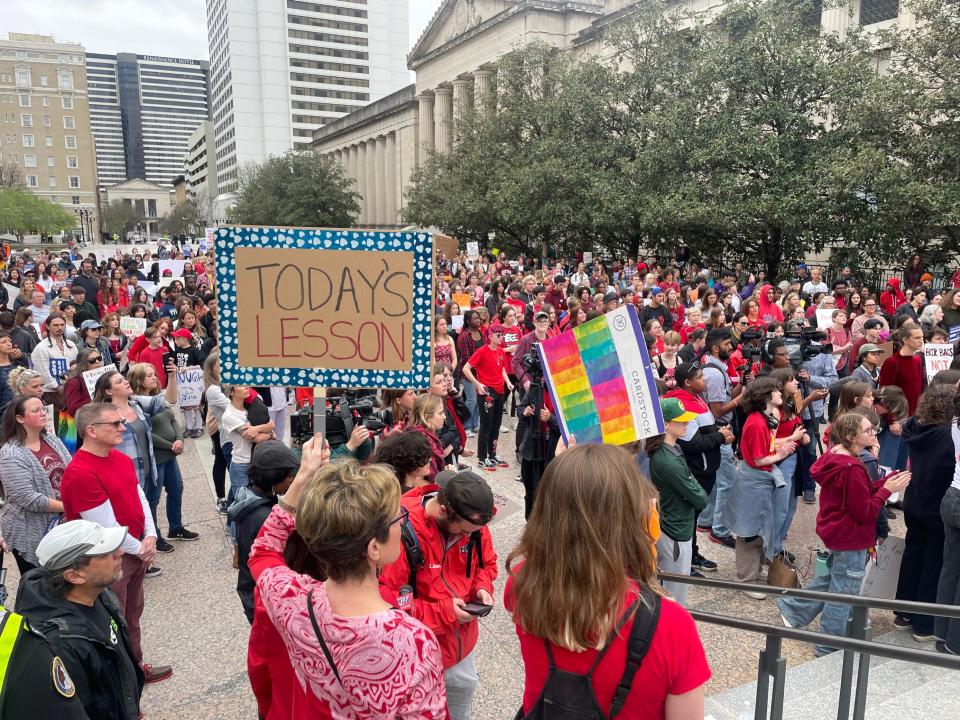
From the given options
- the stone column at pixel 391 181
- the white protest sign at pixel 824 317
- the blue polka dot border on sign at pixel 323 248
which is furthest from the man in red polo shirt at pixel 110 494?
the stone column at pixel 391 181

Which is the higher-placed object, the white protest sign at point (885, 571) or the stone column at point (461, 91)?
the stone column at point (461, 91)

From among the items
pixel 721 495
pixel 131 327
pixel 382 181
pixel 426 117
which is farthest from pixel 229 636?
pixel 382 181

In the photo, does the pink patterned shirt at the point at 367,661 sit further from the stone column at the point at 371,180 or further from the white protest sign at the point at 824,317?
the stone column at the point at 371,180

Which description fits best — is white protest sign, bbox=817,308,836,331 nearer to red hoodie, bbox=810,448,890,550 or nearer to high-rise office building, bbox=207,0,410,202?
red hoodie, bbox=810,448,890,550

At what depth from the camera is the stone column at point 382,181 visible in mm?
73812

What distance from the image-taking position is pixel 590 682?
1.87 m

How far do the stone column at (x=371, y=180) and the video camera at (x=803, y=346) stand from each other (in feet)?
236

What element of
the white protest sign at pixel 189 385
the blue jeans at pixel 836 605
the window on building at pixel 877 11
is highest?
the window on building at pixel 877 11

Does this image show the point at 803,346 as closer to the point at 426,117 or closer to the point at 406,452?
the point at 406,452

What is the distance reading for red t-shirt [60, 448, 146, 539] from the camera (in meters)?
4.12

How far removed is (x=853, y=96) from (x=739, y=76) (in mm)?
2981

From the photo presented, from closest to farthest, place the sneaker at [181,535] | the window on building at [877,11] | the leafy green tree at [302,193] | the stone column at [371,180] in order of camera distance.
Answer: the sneaker at [181,535] < the window on building at [877,11] < the leafy green tree at [302,193] < the stone column at [371,180]

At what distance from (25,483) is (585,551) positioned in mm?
4062

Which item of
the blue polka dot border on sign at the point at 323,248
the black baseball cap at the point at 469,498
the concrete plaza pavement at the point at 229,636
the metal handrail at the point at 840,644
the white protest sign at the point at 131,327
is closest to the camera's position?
the metal handrail at the point at 840,644
